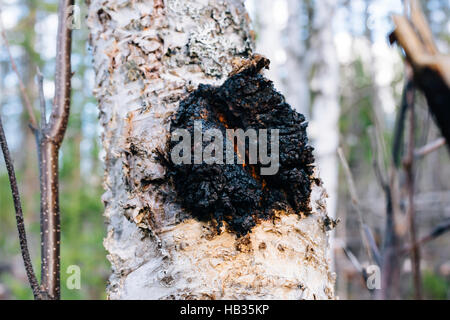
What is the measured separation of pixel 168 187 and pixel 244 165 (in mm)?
190

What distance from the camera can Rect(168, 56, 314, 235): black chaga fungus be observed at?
80cm

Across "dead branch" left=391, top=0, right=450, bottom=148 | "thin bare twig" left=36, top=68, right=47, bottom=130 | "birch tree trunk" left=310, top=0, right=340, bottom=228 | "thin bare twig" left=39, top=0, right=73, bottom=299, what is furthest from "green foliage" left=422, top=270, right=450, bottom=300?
"dead branch" left=391, top=0, right=450, bottom=148

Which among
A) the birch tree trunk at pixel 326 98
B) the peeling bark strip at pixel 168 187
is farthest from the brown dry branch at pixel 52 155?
the birch tree trunk at pixel 326 98

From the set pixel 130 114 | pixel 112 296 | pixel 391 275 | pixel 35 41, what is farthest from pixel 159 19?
pixel 35 41

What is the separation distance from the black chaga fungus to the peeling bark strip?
1.2 inches

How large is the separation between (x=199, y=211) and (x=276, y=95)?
34 cm

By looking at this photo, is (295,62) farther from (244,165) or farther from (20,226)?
(20,226)

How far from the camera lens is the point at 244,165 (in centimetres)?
85

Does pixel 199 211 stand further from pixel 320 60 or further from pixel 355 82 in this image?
pixel 355 82

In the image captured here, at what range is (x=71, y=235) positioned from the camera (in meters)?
5.21

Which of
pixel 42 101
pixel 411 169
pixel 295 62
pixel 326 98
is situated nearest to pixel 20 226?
pixel 42 101

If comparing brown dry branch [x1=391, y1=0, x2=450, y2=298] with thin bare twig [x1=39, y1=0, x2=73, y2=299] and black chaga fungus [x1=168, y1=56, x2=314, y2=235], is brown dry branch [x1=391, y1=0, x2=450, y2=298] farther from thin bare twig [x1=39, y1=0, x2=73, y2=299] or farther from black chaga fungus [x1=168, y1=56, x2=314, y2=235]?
thin bare twig [x1=39, y1=0, x2=73, y2=299]

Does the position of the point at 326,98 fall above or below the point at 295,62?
below

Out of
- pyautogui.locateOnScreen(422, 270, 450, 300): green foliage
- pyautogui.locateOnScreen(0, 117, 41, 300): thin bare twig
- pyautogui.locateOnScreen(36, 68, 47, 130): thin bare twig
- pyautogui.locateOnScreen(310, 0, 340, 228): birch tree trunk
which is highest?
pyautogui.locateOnScreen(310, 0, 340, 228): birch tree trunk
